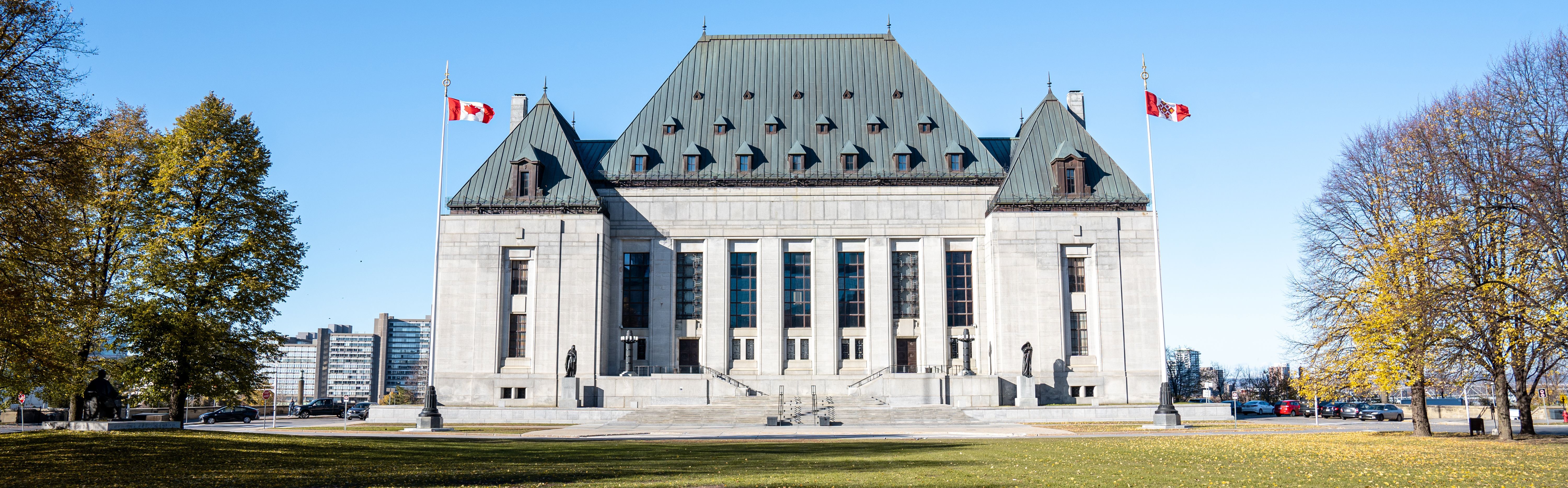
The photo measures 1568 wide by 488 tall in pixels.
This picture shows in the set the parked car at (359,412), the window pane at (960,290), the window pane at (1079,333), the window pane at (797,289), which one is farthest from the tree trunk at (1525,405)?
the parked car at (359,412)

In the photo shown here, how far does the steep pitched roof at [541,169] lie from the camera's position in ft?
189

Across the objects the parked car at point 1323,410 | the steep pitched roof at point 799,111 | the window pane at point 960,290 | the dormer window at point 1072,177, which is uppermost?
the steep pitched roof at point 799,111

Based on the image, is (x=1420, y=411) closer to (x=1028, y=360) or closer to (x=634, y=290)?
(x=1028, y=360)

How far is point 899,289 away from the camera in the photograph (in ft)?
194

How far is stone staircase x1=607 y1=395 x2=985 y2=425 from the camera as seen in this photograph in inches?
A: 1809

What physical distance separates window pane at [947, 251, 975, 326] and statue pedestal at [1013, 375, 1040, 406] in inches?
241

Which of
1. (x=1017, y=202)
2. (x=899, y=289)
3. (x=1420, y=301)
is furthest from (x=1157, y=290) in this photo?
(x=1420, y=301)

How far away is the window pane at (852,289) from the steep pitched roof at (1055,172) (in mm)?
8686

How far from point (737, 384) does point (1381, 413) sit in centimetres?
3424

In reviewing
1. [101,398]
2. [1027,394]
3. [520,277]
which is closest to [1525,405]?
[1027,394]

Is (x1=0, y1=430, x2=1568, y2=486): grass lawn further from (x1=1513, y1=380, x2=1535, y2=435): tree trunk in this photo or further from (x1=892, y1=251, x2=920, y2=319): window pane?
(x1=892, y1=251, x2=920, y2=319): window pane

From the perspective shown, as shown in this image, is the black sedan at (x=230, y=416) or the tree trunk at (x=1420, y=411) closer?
the tree trunk at (x=1420, y=411)

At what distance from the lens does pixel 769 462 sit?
72.5 feet

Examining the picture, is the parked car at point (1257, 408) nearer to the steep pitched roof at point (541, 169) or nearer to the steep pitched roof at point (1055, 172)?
the steep pitched roof at point (1055, 172)
